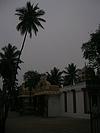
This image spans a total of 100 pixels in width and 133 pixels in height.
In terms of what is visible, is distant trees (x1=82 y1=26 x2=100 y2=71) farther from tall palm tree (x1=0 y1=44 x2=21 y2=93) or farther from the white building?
tall palm tree (x1=0 y1=44 x2=21 y2=93)

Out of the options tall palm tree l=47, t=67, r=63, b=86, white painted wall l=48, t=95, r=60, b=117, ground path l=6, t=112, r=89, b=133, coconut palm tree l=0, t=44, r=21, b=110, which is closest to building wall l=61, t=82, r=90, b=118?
white painted wall l=48, t=95, r=60, b=117

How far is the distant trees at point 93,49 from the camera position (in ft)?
100.0

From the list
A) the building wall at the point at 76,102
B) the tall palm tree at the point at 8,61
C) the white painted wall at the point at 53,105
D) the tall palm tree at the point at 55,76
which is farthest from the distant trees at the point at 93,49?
the tall palm tree at the point at 55,76

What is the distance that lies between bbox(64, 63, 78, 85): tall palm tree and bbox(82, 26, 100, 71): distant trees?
2805 centimetres

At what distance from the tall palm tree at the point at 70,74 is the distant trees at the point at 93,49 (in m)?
28.1

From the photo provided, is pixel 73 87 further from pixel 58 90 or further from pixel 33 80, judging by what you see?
pixel 33 80

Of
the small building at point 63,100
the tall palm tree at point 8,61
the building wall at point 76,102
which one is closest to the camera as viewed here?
the building wall at point 76,102

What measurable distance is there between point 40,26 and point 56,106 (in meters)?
12.2

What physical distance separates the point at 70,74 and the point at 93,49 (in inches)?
1186

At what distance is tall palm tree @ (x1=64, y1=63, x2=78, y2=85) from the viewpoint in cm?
6081

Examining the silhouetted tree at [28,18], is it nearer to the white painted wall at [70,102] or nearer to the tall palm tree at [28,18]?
the tall palm tree at [28,18]

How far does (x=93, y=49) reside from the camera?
1234 inches

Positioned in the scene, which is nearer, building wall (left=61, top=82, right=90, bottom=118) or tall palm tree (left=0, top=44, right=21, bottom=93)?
building wall (left=61, top=82, right=90, bottom=118)

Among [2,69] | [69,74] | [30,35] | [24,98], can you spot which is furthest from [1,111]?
[69,74]
